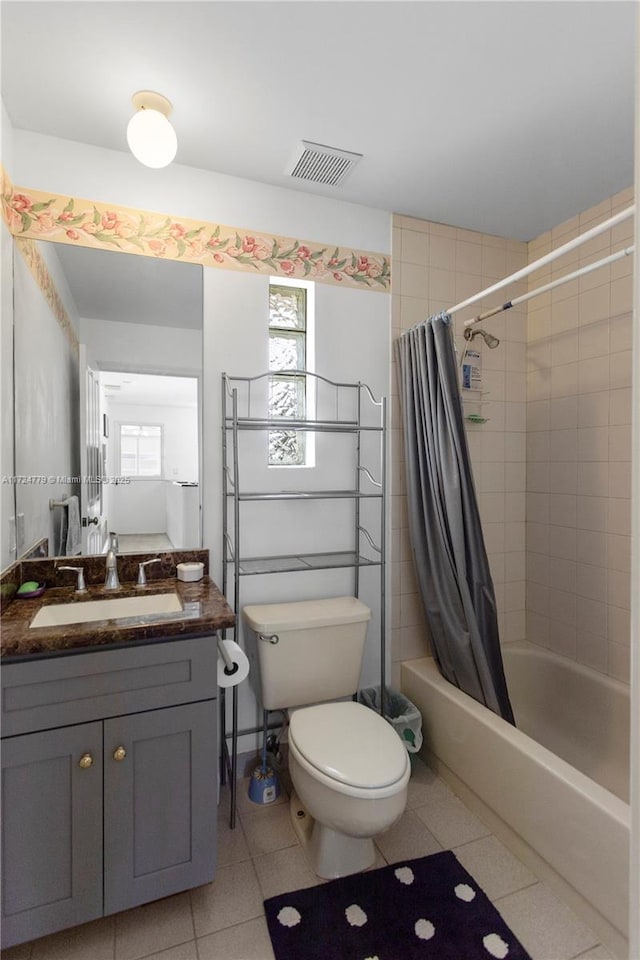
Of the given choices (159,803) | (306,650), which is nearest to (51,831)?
(159,803)

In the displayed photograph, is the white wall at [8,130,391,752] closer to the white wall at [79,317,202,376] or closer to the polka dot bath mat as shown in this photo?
the white wall at [79,317,202,376]

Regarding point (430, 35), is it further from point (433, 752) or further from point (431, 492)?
point (433, 752)

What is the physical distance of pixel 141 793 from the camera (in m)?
1.34

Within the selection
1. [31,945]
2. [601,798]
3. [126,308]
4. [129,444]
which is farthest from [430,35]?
[31,945]

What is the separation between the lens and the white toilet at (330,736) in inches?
55.1

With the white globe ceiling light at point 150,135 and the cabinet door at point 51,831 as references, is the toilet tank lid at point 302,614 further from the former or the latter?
the white globe ceiling light at point 150,135

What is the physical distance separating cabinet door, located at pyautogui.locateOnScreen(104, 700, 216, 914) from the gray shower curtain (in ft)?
3.41

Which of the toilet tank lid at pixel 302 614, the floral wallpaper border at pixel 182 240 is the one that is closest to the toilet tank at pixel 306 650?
the toilet tank lid at pixel 302 614

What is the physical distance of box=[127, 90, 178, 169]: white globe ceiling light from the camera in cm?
145

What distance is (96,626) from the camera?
1290 mm

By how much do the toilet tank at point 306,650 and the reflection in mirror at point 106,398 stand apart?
467 millimetres

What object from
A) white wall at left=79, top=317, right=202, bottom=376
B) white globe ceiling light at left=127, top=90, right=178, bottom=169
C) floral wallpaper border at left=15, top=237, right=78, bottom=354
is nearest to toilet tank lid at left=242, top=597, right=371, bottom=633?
white wall at left=79, top=317, right=202, bottom=376

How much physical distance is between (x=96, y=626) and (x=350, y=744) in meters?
0.86

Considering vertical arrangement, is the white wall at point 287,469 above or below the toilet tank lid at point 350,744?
above
